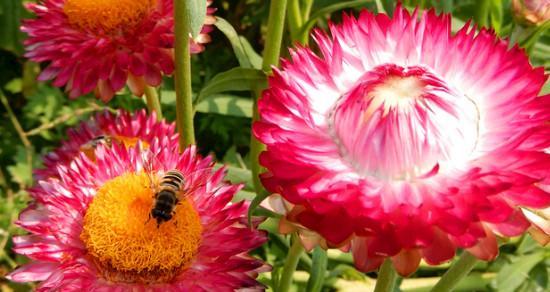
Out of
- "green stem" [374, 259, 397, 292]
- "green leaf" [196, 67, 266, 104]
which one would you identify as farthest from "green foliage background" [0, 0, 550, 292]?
"green stem" [374, 259, 397, 292]

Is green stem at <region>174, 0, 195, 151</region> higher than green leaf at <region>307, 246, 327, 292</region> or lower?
higher

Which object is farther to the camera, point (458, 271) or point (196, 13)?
point (196, 13)

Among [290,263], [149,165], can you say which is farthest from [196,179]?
[290,263]

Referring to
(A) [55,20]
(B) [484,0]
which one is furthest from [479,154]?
(A) [55,20]

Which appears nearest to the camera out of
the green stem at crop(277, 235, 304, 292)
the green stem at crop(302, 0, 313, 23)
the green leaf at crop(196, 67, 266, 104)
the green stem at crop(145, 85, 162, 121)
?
the green stem at crop(277, 235, 304, 292)

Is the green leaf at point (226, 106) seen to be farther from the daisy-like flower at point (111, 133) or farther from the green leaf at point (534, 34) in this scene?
the green leaf at point (534, 34)

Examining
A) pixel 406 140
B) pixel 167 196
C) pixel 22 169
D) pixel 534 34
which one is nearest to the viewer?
pixel 406 140

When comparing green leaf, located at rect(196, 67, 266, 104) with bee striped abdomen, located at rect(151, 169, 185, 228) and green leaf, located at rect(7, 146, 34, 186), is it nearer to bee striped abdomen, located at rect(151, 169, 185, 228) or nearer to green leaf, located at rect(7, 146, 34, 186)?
bee striped abdomen, located at rect(151, 169, 185, 228)

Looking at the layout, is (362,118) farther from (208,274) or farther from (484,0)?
(484,0)

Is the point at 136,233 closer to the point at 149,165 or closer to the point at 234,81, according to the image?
the point at 149,165
